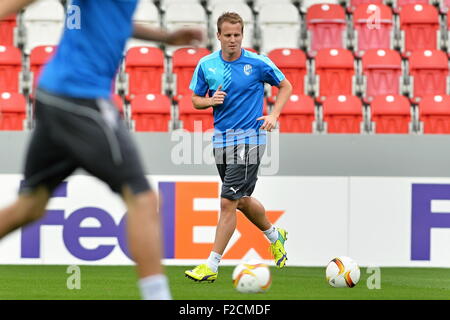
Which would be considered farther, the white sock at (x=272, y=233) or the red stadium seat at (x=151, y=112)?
the red stadium seat at (x=151, y=112)

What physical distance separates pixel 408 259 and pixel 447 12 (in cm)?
490

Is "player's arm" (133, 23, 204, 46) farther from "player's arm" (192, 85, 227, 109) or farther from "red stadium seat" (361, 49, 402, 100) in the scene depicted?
"red stadium seat" (361, 49, 402, 100)

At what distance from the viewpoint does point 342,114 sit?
1109cm

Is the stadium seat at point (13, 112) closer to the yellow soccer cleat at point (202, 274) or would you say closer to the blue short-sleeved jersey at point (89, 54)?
the yellow soccer cleat at point (202, 274)

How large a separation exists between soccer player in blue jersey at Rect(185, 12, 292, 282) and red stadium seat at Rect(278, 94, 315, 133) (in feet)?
11.0

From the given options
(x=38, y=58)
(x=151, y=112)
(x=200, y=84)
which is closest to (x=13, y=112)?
(x=38, y=58)

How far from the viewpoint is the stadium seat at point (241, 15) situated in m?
12.5

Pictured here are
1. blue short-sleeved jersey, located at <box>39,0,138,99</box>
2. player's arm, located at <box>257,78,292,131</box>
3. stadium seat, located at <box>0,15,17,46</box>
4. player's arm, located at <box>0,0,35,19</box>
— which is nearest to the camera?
player's arm, located at <box>0,0,35,19</box>

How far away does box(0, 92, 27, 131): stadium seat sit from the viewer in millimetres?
10758

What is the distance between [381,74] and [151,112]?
3004mm

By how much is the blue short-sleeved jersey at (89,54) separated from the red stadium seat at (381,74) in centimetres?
806

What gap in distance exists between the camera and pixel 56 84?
425 cm

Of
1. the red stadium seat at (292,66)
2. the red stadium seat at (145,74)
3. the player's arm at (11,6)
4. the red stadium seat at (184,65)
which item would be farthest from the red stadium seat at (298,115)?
the player's arm at (11,6)

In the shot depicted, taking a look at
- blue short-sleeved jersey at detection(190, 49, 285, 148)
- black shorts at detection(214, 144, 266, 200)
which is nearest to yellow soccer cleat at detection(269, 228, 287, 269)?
black shorts at detection(214, 144, 266, 200)
